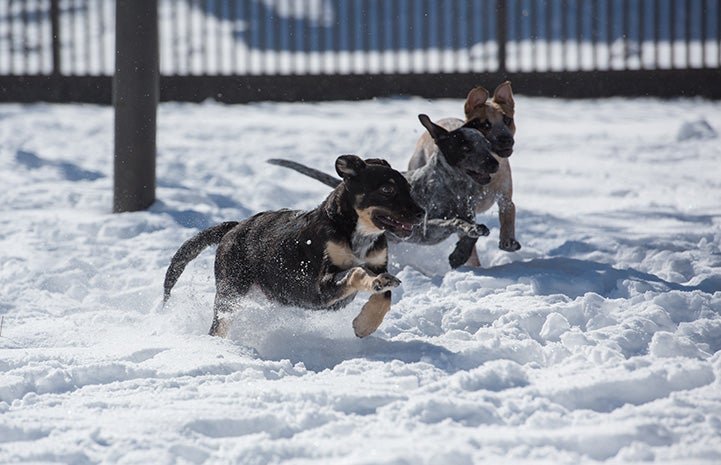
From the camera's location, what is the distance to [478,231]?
562 centimetres

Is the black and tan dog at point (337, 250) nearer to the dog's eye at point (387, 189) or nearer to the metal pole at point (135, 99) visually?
the dog's eye at point (387, 189)

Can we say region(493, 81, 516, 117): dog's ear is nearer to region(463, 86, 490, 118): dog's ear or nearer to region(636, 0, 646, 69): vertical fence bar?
region(463, 86, 490, 118): dog's ear

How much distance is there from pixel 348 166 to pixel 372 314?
26.0 inches

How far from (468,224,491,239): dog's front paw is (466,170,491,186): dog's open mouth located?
36cm

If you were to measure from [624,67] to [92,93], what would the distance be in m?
5.94

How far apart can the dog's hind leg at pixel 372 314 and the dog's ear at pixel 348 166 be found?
552 mm

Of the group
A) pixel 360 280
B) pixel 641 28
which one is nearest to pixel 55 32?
pixel 641 28

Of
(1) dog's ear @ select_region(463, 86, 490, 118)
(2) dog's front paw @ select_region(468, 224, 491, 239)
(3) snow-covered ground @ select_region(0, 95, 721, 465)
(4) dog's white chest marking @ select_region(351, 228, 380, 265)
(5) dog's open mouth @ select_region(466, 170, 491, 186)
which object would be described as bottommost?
(3) snow-covered ground @ select_region(0, 95, 721, 465)

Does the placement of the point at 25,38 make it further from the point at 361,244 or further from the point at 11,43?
the point at 361,244

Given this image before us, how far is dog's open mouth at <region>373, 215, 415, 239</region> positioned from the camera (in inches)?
180

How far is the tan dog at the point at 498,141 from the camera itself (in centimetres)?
605

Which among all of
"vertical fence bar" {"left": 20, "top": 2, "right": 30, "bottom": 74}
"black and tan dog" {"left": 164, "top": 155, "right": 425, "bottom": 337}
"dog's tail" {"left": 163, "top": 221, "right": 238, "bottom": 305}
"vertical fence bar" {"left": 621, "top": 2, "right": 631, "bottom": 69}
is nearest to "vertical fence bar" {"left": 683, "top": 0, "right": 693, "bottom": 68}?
"vertical fence bar" {"left": 621, "top": 2, "right": 631, "bottom": 69}

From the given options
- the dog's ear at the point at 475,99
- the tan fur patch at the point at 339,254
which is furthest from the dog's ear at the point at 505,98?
the tan fur patch at the point at 339,254

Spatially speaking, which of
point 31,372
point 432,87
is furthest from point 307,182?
point 31,372
